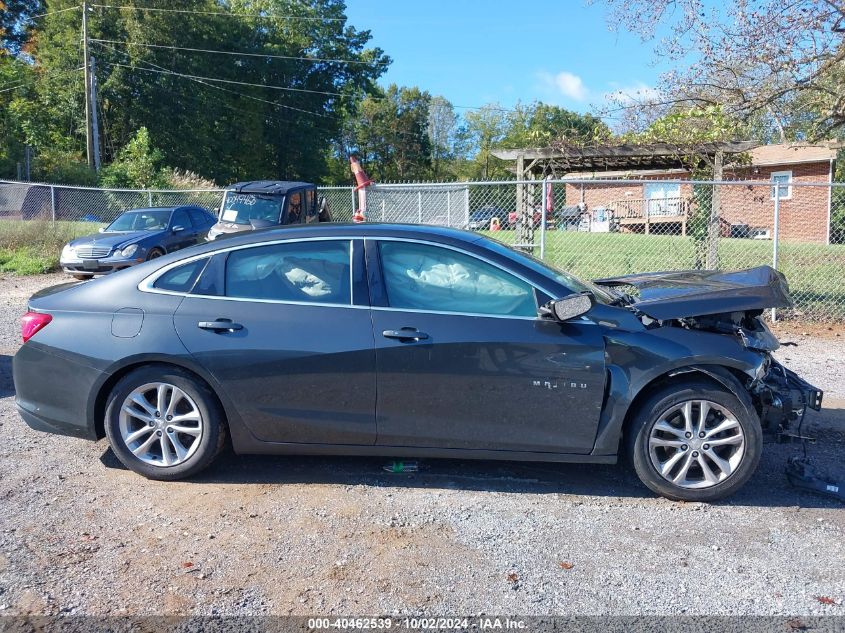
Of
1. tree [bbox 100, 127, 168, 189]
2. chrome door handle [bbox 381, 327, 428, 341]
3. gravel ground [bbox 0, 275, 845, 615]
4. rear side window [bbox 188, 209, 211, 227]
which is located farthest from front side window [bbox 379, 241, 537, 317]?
tree [bbox 100, 127, 168, 189]

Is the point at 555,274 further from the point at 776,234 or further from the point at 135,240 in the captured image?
the point at 135,240

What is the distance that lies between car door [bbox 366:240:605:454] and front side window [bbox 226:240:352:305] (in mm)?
325

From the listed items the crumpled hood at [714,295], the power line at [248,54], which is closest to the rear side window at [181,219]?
the crumpled hood at [714,295]

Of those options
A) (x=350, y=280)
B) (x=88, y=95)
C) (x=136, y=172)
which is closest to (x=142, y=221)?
(x=350, y=280)

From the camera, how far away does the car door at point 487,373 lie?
4285 mm

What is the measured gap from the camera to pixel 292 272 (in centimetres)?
462

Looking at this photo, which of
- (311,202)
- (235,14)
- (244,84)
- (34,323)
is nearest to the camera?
(34,323)

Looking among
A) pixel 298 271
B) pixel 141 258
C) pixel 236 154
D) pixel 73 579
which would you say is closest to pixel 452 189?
pixel 141 258

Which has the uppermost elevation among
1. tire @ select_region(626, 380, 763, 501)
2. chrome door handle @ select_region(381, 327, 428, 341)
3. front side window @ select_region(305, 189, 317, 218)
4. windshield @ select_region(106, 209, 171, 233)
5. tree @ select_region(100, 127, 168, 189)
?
tree @ select_region(100, 127, 168, 189)

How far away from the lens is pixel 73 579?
3.46 m

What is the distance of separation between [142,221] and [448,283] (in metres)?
12.7

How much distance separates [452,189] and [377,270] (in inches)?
413

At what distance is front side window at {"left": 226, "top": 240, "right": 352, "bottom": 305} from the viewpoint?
4.54m

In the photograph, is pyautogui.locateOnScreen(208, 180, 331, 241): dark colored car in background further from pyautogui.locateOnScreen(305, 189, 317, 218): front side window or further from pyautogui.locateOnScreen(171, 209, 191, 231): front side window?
pyautogui.locateOnScreen(171, 209, 191, 231): front side window
